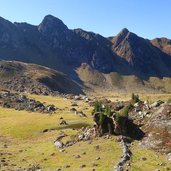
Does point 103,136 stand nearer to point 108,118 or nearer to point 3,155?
point 108,118

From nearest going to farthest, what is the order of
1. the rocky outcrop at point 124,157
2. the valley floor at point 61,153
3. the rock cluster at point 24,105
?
1. the rocky outcrop at point 124,157
2. the valley floor at point 61,153
3. the rock cluster at point 24,105

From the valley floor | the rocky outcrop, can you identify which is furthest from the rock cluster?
the rocky outcrop

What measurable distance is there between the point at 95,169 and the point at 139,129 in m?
24.4

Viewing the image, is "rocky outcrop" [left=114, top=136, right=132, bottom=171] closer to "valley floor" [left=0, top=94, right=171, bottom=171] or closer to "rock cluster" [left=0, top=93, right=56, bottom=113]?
"valley floor" [left=0, top=94, right=171, bottom=171]

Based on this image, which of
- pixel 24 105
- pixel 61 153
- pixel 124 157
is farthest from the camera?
pixel 24 105

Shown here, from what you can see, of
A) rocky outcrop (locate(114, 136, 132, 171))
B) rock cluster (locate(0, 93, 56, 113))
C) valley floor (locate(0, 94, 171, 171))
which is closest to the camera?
rocky outcrop (locate(114, 136, 132, 171))

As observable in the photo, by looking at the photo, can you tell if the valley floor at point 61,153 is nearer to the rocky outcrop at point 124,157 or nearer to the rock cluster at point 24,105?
the rocky outcrop at point 124,157

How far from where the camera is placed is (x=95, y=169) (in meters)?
56.3

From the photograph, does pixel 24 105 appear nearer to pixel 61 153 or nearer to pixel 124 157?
pixel 61 153

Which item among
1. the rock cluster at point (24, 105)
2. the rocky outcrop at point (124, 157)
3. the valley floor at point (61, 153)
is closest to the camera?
the rocky outcrop at point (124, 157)

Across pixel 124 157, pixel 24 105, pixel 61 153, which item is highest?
pixel 24 105

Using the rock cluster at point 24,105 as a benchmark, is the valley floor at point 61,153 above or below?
below

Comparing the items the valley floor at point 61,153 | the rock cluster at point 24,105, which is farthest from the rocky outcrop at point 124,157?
the rock cluster at point 24,105

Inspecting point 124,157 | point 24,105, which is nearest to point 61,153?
point 124,157
